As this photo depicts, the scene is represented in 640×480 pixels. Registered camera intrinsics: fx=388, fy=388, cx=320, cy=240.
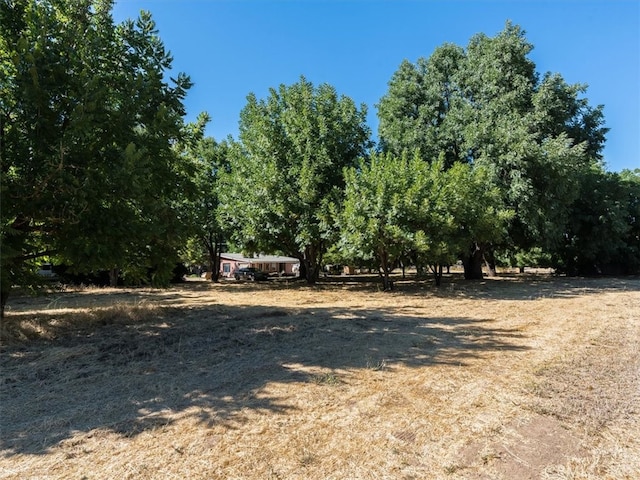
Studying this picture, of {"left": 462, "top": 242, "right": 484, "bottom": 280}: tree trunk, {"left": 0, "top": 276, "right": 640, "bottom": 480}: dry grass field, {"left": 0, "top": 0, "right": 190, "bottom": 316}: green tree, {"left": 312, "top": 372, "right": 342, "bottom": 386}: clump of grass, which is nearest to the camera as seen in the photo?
{"left": 0, "top": 276, "right": 640, "bottom": 480}: dry grass field

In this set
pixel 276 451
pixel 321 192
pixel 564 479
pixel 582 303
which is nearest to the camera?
pixel 564 479

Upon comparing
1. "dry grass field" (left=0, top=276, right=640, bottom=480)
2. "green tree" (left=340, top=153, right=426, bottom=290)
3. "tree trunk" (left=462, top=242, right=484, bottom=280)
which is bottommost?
"dry grass field" (left=0, top=276, right=640, bottom=480)

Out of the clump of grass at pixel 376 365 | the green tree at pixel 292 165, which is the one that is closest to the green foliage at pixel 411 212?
the green tree at pixel 292 165

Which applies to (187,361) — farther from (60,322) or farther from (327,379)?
(60,322)

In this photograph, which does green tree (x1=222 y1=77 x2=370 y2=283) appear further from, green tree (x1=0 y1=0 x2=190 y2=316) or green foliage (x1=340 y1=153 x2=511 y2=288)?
green tree (x1=0 y1=0 x2=190 y2=316)

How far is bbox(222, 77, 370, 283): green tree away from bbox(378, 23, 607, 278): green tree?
4.22 m

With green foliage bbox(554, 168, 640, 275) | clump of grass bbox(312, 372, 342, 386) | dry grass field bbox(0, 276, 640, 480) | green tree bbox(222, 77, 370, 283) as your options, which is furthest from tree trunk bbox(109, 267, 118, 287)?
green foliage bbox(554, 168, 640, 275)

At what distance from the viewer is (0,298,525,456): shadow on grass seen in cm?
364

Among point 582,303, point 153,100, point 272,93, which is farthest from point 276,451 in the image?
point 272,93

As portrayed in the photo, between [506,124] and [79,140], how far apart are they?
746 inches

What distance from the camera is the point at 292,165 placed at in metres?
17.7

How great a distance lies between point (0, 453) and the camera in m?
3.00

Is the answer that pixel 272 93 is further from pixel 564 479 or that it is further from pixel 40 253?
pixel 564 479

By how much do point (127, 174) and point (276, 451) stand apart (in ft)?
16.0
